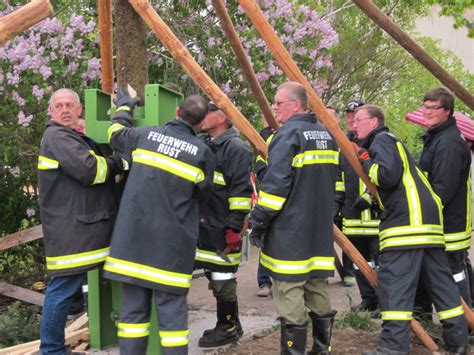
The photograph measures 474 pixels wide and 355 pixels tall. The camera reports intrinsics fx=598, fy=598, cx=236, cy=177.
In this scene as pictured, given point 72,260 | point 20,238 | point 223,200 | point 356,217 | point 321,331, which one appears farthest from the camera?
point 356,217

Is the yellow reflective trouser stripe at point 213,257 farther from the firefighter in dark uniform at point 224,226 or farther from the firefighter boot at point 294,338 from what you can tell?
the firefighter boot at point 294,338

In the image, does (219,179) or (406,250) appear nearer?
(406,250)

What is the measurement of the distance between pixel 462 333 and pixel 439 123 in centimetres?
165

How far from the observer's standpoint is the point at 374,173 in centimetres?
438

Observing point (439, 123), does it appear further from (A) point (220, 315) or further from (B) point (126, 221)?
(B) point (126, 221)

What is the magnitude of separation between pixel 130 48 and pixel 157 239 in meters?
2.06

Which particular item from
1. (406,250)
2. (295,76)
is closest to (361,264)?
(406,250)

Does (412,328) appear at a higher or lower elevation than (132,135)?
lower

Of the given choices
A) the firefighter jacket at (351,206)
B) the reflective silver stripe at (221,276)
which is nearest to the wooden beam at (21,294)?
the reflective silver stripe at (221,276)

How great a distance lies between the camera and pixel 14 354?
434 centimetres

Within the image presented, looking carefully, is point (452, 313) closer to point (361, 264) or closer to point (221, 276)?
point (361, 264)

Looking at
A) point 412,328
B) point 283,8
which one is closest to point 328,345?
point 412,328

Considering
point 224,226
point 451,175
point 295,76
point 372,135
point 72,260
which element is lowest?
point 72,260

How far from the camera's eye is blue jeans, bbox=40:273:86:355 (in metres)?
3.98
